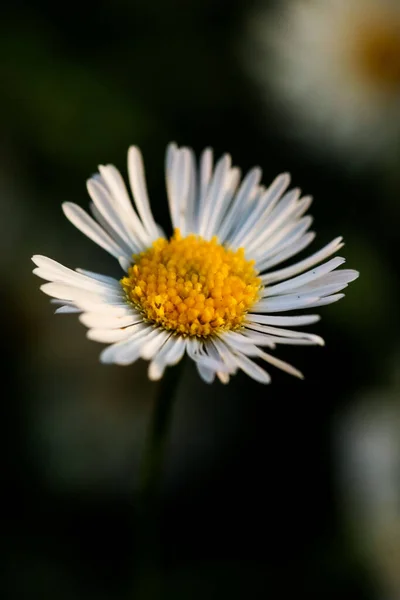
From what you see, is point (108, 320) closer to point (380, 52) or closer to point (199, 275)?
point (199, 275)

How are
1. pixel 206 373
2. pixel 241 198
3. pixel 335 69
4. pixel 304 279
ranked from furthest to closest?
pixel 335 69
pixel 241 198
pixel 304 279
pixel 206 373

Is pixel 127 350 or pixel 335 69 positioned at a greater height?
pixel 335 69

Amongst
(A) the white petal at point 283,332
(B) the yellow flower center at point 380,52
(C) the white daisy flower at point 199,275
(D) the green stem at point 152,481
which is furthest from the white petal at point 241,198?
(B) the yellow flower center at point 380,52

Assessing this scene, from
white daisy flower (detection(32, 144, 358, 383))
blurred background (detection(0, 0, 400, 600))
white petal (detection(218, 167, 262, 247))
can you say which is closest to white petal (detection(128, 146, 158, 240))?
white daisy flower (detection(32, 144, 358, 383))

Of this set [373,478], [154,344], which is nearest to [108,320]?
[154,344]

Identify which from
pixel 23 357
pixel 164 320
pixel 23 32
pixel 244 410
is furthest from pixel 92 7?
pixel 164 320

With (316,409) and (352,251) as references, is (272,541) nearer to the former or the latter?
(316,409)

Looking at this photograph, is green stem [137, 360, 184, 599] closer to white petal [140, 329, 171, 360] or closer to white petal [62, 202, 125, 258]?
white petal [140, 329, 171, 360]
